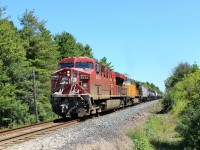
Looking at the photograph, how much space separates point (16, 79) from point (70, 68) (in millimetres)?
12711

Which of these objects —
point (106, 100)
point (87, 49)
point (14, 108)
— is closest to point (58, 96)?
point (106, 100)

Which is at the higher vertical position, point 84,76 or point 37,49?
point 37,49

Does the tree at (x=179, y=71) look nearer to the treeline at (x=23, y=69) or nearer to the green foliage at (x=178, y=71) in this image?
the green foliage at (x=178, y=71)

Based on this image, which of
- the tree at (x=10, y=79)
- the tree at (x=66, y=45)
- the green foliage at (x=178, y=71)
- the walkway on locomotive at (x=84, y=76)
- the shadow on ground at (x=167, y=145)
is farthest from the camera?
the tree at (x=66, y=45)

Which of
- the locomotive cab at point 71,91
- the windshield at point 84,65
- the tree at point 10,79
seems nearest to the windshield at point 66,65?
the windshield at point 84,65

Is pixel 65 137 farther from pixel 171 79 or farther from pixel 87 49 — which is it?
pixel 87 49

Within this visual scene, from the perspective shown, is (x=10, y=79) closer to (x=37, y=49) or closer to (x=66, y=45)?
(x=37, y=49)

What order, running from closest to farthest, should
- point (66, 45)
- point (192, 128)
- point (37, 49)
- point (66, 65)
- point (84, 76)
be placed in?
point (192, 128) → point (84, 76) → point (66, 65) → point (37, 49) → point (66, 45)

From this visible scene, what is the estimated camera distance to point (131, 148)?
14.6 metres

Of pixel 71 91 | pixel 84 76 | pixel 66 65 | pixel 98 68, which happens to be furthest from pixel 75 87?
pixel 98 68

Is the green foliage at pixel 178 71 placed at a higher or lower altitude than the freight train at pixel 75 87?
higher

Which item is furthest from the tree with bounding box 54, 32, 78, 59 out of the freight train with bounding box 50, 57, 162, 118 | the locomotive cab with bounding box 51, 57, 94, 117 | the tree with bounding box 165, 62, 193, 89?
the locomotive cab with bounding box 51, 57, 94, 117

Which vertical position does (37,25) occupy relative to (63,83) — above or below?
above

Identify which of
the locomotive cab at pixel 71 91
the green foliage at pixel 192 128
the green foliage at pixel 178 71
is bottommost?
the green foliage at pixel 192 128
